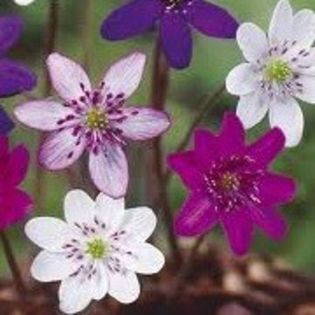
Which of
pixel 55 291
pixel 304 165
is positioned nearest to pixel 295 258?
pixel 304 165

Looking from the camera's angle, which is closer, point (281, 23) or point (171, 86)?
point (281, 23)

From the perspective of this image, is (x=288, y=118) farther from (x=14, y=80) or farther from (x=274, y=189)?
(x=14, y=80)

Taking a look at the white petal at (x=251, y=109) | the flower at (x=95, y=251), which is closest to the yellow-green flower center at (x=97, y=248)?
the flower at (x=95, y=251)

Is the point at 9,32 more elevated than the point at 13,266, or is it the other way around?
the point at 9,32

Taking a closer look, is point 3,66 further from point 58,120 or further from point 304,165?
point 304,165

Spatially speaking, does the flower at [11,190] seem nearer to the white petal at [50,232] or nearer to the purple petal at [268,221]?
the white petal at [50,232]

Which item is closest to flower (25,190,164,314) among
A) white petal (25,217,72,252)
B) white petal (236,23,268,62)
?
white petal (25,217,72,252)

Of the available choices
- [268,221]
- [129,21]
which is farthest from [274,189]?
[129,21]
